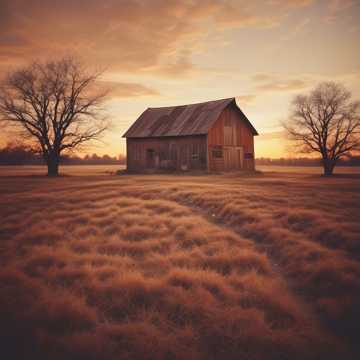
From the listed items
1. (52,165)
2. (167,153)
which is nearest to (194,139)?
(167,153)

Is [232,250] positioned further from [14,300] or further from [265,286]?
[14,300]

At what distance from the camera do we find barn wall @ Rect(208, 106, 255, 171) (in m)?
28.9

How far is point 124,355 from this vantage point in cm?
356

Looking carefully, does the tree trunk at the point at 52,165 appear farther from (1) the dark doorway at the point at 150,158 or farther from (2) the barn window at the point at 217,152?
(2) the barn window at the point at 217,152

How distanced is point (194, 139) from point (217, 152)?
2.91 m

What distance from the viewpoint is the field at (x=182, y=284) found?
3824 millimetres

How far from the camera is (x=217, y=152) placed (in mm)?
29297

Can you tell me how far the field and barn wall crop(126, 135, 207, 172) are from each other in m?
18.3

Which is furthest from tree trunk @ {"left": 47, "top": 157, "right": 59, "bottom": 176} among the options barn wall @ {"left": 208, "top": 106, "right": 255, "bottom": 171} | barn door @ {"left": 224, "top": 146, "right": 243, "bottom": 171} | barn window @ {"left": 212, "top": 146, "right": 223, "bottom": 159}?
barn door @ {"left": 224, "top": 146, "right": 243, "bottom": 171}

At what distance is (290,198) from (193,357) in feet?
35.4

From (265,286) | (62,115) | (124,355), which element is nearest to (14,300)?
(124,355)

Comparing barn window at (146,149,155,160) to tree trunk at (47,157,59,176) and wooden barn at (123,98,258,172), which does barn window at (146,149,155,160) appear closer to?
wooden barn at (123,98,258,172)

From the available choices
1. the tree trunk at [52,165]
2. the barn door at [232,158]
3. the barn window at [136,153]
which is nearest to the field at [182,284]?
the barn door at [232,158]

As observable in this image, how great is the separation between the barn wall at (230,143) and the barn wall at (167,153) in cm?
128
